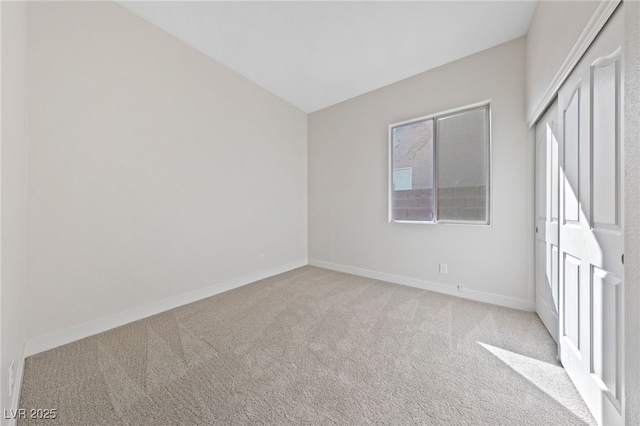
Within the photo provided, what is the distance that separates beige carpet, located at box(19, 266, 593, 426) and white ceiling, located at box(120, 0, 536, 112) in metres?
2.87

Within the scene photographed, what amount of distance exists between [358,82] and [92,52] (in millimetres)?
2887

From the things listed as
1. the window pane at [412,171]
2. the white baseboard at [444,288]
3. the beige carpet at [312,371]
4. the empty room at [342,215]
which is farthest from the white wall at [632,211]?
the window pane at [412,171]

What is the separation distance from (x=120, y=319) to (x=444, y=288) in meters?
3.50

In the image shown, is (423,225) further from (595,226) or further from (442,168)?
(595,226)

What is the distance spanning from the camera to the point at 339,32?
2.40 meters

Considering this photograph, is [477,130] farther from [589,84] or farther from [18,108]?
[18,108]

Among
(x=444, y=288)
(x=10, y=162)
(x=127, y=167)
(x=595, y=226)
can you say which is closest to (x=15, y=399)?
(x=10, y=162)

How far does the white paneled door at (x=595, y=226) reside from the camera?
3.38ft

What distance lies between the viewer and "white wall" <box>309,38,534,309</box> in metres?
2.42

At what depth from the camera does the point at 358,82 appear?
329 cm

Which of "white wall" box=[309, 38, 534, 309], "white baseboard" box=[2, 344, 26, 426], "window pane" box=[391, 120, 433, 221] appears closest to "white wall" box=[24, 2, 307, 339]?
"white baseboard" box=[2, 344, 26, 426]

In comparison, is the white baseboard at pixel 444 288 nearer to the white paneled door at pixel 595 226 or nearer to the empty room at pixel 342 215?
the empty room at pixel 342 215

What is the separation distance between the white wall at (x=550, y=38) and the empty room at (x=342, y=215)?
0.09 feet

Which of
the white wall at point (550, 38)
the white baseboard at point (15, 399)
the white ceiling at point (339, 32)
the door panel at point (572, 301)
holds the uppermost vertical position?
the white ceiling at point (339, 32)
